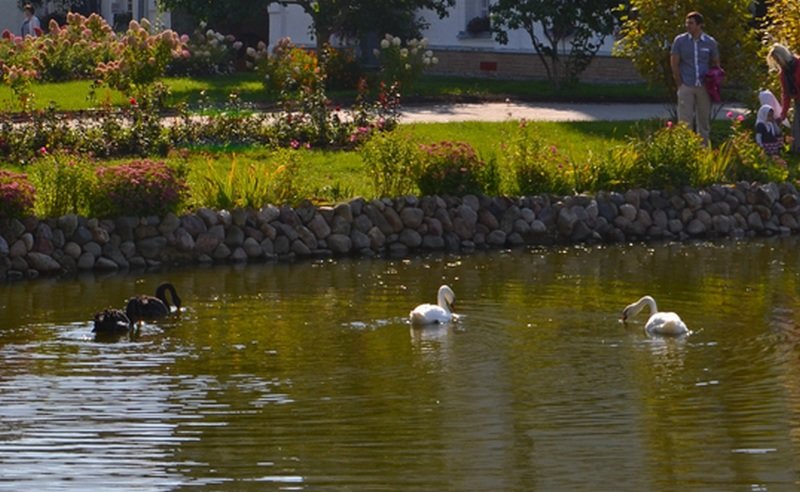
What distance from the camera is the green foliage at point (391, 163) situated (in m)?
24.8

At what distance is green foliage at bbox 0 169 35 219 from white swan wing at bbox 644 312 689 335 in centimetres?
808

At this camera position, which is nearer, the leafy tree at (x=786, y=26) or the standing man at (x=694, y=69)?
the standing man at (x=694, y=69)

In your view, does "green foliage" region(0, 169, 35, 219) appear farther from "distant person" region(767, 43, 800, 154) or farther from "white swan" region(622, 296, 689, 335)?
"distant person" region(767, 43, 800, 154)

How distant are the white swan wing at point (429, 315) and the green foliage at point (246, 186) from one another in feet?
20.0

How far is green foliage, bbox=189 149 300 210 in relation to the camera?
79.1ft

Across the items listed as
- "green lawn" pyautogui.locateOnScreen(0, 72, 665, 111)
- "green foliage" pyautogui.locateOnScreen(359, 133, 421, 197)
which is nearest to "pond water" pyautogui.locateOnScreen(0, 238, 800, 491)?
"green foliage" pyautogui.locateOnScreen(359, 133, 421, 197)

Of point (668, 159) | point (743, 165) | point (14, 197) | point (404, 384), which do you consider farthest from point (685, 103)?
point (404, 384)

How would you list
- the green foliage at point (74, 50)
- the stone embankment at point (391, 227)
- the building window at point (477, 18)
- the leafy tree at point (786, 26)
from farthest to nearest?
the building window at point (477, 18), the green foliage at point (74, 50), the leafy tree at point (786, 26), the stone embankment at point (391, 227)

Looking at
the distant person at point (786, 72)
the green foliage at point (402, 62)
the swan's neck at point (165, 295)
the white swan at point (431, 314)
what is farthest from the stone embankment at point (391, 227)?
the green foliage at point (402, 62)

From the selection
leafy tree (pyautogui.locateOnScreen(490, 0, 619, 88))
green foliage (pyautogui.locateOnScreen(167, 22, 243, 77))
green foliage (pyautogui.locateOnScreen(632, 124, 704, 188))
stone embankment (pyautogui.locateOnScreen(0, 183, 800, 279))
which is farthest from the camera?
green foliage (pyautogui.locateOnScreen(167, 22, 243, 77))

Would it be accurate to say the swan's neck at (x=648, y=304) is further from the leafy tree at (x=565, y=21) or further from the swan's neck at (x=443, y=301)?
the leafy tree at (x=565, y=21)

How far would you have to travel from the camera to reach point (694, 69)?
2817 centimetres

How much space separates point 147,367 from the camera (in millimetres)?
16422

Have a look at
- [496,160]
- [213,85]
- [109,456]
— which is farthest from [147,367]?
[213,85]
